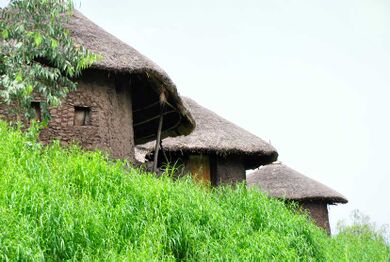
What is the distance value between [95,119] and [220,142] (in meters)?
4.37

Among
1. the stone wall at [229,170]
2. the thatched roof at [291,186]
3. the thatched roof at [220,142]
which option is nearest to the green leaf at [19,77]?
the thatched roof at [220,142]

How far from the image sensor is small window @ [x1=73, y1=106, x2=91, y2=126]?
823cm

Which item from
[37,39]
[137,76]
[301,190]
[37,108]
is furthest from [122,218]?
[301,190]

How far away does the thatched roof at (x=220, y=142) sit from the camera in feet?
39.0

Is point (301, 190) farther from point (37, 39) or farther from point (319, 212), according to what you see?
point (37, 39)

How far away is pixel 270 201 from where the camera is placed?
754 centimetres

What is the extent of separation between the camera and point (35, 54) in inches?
294

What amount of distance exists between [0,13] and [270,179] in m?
10.2

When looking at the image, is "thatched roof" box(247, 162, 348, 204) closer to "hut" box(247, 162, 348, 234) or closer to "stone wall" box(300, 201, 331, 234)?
"hut" box(247, 162, 348, 234)

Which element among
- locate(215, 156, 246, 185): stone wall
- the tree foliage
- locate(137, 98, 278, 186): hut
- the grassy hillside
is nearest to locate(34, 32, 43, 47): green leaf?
the tree foliage

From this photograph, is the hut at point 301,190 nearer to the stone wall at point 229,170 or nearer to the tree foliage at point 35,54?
the stone wall at point 229,170

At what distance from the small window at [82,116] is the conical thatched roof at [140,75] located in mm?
691

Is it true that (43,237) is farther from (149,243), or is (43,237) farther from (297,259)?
(297,259)

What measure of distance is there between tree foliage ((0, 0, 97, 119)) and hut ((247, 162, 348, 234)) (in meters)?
8.83
